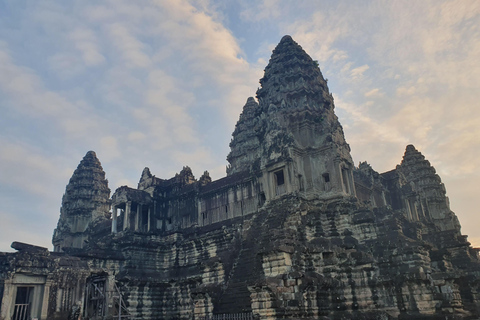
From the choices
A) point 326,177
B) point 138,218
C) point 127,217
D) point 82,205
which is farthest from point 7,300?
point 82,205

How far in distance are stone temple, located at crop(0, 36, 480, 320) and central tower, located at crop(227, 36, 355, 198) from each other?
9cm

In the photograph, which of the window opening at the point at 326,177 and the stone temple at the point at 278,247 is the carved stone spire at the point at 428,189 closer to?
the stone temple at the point at 278,247

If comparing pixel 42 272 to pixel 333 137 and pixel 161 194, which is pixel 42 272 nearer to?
pixel 161 194

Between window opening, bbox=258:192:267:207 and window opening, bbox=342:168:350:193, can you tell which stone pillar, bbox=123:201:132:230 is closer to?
window opening, bbox=258:192:267:207

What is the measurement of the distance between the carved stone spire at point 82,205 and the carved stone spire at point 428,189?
→ 31563 millimetres

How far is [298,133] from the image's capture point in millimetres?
26578

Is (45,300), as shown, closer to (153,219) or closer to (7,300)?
(7,300)

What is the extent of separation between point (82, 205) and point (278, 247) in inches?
1206

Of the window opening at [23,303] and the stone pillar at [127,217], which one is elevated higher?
the stone pillar at [127,217]

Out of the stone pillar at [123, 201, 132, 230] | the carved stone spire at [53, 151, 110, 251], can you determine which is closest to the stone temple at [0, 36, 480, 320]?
the stone pillar at [123, 201, 132, 230]

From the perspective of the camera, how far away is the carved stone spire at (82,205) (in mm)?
41297

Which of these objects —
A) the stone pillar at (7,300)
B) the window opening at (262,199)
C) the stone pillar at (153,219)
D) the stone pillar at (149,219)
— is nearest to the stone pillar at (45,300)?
the stone pillar at (7,300)

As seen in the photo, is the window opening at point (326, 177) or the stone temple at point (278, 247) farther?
the window opening at point (326, 177)

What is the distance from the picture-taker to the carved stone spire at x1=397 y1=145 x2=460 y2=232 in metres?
37.7
